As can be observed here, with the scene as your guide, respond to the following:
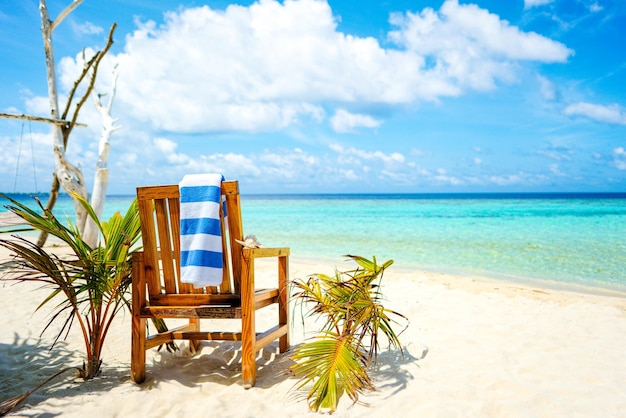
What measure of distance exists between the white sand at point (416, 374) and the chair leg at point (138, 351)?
0.22ft

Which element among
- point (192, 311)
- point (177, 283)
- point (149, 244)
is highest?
point (149, 244)

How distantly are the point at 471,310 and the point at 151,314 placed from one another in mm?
3123

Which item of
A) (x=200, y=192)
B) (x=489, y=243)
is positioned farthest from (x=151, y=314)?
(x=489, y=243)

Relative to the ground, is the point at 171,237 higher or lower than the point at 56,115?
lower

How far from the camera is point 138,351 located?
10.4ft

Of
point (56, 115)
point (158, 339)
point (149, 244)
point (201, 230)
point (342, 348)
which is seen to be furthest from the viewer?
point (56, 115)

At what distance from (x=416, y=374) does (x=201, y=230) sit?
1.59m

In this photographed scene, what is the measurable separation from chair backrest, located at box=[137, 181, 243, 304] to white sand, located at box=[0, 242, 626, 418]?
23.9 inches

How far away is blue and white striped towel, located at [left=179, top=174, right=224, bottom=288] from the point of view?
3.01 metres

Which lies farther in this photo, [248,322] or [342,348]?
[248,322]

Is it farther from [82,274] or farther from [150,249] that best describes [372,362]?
[82,274]

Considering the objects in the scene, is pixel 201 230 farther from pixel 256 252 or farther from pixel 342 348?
pixel 342 348

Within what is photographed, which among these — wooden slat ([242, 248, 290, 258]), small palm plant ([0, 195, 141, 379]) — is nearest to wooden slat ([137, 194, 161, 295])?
small palm plant ([0, 195, 141, 379])

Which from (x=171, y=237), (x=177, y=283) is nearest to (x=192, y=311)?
(x=177, y=283)
